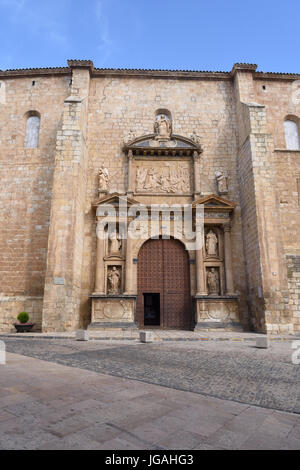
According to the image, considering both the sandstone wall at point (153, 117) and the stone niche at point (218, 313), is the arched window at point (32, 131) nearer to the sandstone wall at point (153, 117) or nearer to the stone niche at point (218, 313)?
the sandstone wall at point (153, 117)

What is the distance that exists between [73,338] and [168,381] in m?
5.93

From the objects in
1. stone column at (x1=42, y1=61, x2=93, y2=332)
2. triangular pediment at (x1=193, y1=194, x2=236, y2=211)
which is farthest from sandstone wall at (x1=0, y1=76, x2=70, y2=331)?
triangular pediment at (x1=193, y1=194, x2=236, y2=211)

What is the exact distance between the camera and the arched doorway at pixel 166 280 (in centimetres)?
1292

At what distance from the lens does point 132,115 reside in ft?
49.7

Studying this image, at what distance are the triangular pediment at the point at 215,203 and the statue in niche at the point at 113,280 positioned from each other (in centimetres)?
469

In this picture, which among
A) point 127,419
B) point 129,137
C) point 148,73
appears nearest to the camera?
point 127,419

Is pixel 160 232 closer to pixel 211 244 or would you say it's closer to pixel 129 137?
pixel 211 244

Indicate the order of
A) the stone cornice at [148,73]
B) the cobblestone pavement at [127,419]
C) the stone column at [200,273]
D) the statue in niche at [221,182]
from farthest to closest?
the stone cornice at [148,73]
the statue in niche at [221,182]
the stone column at [200,273]
the cobblestone pavement at [127,419]

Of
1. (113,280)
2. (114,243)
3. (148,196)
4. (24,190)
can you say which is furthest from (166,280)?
(24,190)

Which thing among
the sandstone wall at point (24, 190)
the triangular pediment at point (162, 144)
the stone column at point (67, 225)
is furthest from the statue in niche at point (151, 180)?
the sandstone wall at point (24, 190)

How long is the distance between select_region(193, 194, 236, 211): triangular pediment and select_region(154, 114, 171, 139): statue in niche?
3.88m

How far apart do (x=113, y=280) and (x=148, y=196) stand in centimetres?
425

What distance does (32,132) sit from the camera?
15.1 m

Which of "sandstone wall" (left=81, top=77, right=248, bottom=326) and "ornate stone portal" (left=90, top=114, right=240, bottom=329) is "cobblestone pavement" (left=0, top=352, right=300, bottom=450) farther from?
"sandstone wall" (left=81, top=77, right=248, bottom=326)
